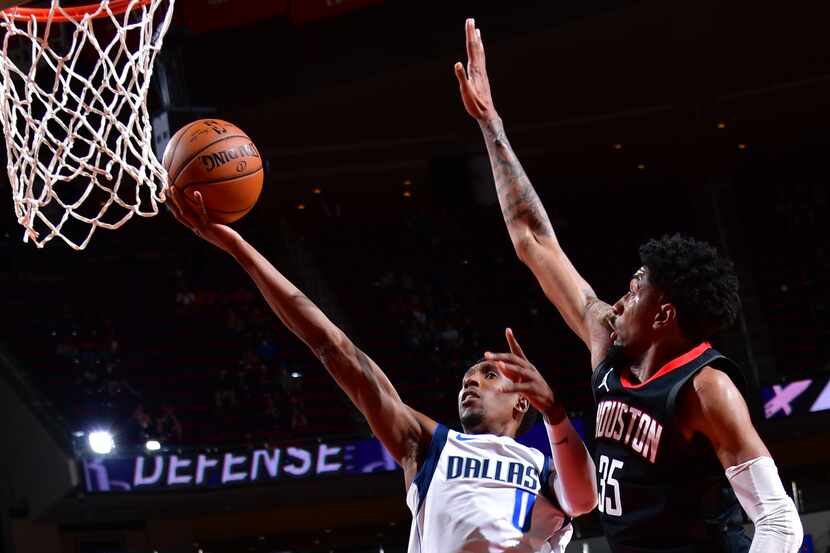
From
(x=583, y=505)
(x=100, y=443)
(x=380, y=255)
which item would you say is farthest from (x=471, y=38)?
(x=380, y=255)

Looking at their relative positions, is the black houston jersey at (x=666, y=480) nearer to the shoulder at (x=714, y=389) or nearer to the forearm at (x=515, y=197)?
the shoulder at (x=714, y=389)

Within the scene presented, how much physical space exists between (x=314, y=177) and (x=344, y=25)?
7.87 ft

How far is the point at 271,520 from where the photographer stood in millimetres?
10805

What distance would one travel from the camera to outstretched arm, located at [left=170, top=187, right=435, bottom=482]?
3059 millimetres

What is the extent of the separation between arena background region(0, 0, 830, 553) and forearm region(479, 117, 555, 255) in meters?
5.61

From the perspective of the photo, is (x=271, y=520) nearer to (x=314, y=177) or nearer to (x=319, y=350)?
(x=314, y=177)

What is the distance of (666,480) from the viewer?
7.69ft

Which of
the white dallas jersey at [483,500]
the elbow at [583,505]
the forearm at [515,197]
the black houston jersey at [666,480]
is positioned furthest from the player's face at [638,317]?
the white dallas jersey at [483,500]

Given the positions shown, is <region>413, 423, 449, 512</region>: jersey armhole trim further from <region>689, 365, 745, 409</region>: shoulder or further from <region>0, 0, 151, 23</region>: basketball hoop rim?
<region>0, 0, 151, 23</region>: basketball hoop rim

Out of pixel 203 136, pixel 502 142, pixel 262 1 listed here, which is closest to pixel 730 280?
pixel 502 142

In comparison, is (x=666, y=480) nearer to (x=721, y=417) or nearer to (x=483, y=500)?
(x=721, y=417)

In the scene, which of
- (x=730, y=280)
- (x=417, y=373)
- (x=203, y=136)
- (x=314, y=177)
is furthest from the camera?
(x=314, y=177)

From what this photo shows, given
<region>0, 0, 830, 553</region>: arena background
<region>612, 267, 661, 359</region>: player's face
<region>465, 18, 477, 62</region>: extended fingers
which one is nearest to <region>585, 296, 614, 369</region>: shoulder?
<region>612, 267, 661, 359</region>: player's face

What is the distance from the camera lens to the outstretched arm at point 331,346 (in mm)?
3059
